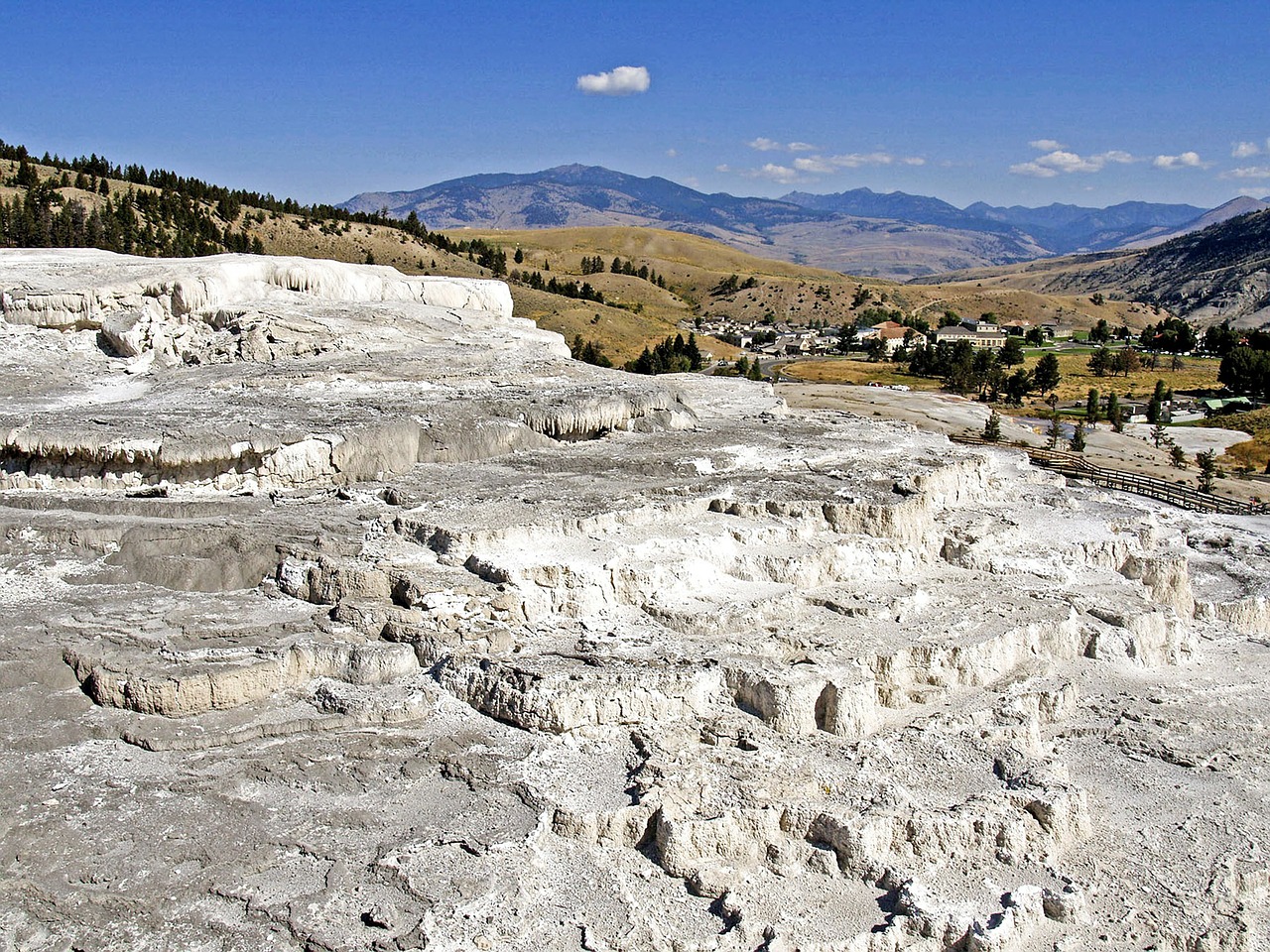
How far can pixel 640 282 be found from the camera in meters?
114

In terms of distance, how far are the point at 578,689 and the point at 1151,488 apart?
26082 millimetres

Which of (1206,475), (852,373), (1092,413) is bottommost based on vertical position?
(1206,475)

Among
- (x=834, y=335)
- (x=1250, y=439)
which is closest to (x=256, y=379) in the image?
(x=1250, y=439)

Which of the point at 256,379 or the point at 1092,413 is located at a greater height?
the point at 256,379

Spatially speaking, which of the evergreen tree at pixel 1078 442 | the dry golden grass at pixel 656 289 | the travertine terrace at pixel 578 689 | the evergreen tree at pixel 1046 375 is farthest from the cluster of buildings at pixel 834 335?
the travertine terrace at pixel 578 689

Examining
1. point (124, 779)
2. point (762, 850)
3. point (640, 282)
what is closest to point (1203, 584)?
point (762, 850)

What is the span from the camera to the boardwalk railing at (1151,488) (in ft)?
104

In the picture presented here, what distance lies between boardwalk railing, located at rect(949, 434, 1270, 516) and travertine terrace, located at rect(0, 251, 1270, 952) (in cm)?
616

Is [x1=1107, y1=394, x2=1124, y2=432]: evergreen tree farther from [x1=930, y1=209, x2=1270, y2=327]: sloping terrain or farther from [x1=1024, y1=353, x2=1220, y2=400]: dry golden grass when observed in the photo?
[x1=930, y1=209, x2=1270, y2=327]: sloping terrain

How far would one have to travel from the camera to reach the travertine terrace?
1213 cm

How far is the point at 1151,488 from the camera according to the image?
3319 centimetres

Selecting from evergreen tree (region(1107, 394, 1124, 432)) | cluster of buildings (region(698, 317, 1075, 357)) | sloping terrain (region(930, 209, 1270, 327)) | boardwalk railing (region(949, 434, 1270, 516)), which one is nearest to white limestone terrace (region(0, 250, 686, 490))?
boardwalk railing (region(949, 434, 1270, 516))

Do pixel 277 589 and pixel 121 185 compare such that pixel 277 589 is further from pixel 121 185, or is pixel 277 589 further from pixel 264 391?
pixel 121 185

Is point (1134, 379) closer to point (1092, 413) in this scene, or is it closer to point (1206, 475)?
point (1092, 413)
